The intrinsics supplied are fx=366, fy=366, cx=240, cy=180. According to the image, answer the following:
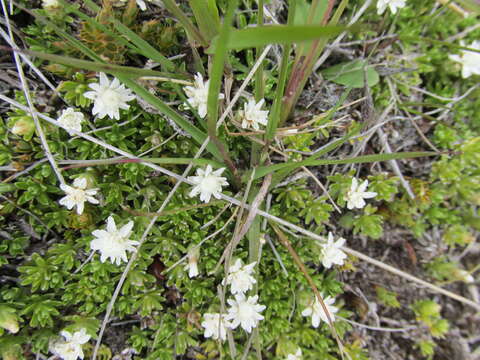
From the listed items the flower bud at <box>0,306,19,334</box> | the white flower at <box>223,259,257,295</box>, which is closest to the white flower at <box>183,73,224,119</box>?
the white flower at <box>223,259,257,295</box>

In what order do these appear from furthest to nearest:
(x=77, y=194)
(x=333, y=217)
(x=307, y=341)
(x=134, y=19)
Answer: (x=333, y=217) → (x=307, y=341) → (x=134, y=19) → (x=77, y=194)

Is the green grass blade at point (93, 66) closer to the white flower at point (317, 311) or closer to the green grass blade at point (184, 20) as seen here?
the green grass blade at point (184, 20)

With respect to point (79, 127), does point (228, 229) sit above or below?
below

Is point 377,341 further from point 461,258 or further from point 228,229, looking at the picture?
point 228,229

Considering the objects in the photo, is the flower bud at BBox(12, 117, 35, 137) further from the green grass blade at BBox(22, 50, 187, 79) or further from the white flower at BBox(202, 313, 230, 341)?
the white flower at BBox(202, 313, 230, 341)

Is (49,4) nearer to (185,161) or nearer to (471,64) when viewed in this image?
(185,161)

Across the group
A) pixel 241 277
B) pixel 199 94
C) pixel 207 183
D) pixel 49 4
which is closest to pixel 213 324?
pixel 241 277

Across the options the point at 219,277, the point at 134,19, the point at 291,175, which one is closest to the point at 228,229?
the point at 219,277
